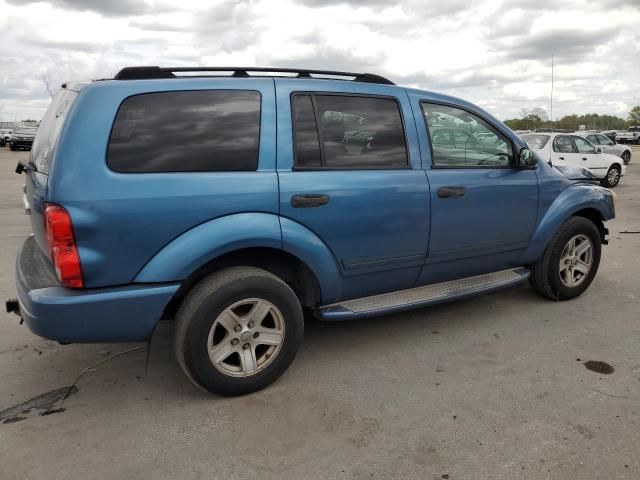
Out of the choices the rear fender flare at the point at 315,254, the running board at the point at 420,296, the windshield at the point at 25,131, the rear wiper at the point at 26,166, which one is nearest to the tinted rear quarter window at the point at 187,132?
the rear fender flare at the point at 315,254

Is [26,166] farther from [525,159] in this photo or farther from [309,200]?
[525,159]

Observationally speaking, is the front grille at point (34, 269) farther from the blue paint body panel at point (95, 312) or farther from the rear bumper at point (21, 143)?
the rear bumper at point (21, 143)

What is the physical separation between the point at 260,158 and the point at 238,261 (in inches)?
24.9

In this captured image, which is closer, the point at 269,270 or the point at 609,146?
the point at 269,270

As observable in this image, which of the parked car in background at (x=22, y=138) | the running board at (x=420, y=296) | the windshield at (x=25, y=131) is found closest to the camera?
the running board at (x=420, y=296)

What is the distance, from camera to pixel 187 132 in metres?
2.88

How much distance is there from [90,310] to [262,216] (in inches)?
40.7

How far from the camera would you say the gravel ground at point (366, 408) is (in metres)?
2.44

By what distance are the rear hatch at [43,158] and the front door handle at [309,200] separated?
1.33 metres

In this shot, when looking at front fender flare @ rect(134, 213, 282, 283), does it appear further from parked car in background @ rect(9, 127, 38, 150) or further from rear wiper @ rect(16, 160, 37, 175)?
parked car in background @ rect(9, 127, 38, 150)

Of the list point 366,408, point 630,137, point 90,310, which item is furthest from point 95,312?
point 630,137

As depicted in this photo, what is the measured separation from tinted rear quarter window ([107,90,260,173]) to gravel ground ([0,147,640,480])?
1397 millimetres

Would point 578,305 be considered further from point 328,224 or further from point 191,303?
point 191,303

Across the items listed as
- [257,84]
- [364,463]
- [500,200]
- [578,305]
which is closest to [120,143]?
[257,84]
